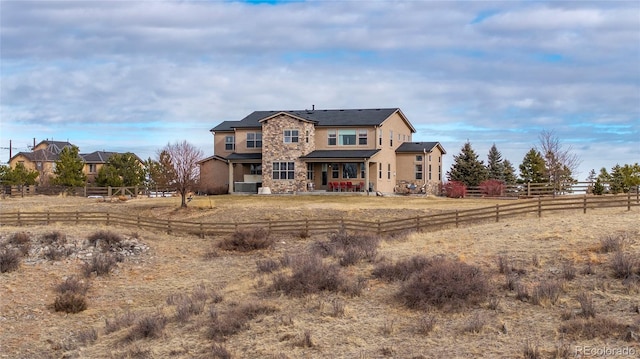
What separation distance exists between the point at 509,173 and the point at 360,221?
45.8m

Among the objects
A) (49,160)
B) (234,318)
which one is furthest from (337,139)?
(49,160)

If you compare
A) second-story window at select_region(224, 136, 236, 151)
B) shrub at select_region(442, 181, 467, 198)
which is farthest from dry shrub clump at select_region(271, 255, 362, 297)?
second-story window at select_region(224, 136, 236, 151)

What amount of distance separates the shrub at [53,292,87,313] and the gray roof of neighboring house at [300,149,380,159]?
3036 cm

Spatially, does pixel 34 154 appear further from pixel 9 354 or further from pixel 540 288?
pixel 540 288

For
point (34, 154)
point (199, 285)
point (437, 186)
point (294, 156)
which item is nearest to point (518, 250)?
point (199, 285)

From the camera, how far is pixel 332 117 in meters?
54.4

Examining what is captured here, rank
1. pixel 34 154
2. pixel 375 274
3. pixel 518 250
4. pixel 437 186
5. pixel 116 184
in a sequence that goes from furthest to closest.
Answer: pixel 34 154 → pixel 116 184 → pixel 437 186 → pixel 518 250 → pixel 375 274

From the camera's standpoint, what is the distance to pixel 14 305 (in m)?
21.2

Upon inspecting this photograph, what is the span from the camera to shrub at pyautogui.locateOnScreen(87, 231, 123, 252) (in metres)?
29.8

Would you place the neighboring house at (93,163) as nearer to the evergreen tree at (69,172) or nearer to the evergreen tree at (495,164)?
the evergreen tree at (69,172)

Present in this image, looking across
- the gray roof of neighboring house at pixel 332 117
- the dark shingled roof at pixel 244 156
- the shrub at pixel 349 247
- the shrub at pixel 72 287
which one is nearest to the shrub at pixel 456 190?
the gray roof of neighboring house at pixel 332 117

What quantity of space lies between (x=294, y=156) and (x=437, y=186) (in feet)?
54.1

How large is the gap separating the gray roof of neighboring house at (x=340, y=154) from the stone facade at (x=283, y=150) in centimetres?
90

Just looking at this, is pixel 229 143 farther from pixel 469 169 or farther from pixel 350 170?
pixel 469 169
